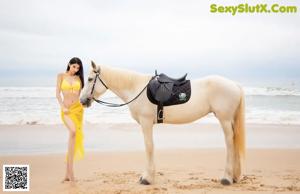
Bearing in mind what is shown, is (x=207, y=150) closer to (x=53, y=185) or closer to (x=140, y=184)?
(x=140, y=184)

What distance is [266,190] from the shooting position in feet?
13.5

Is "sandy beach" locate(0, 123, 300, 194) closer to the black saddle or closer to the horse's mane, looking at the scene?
the black saddle

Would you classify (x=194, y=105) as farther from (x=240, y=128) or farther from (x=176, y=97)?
(x=240, y=128)

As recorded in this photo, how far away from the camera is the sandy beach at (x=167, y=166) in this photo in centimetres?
430

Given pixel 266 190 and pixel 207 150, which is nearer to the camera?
pixel 266 190

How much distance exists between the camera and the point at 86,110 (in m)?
13.0

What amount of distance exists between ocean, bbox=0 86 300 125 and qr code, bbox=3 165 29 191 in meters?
6.45

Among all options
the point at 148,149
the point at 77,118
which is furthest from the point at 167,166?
the point at 77,118

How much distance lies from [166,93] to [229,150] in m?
0.92

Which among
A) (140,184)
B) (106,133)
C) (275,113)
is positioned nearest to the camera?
(140,184)

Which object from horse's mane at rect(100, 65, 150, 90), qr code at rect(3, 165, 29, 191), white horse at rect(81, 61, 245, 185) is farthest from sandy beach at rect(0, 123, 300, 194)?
A: horse's mane at rect(100, 65, 150, 90)

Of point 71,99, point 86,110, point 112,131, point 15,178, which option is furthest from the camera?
point 86,110

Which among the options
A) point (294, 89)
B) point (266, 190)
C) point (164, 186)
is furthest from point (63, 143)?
point (294, 89)

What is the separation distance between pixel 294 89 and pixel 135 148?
14.8 metres
